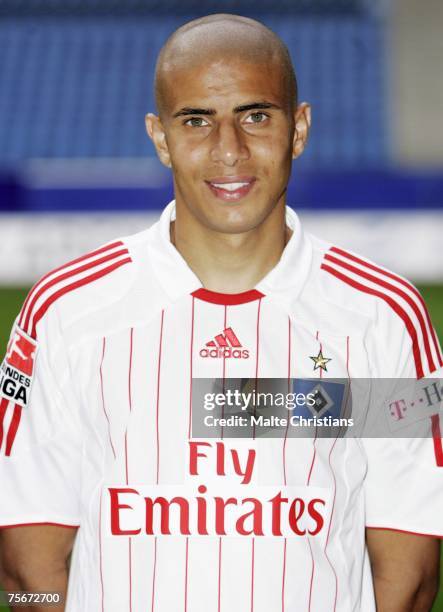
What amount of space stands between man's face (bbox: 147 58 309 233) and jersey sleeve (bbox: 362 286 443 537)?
31 centimetres

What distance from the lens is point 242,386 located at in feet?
5.88

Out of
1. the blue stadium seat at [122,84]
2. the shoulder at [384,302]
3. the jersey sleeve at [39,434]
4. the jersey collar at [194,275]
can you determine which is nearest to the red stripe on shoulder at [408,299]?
the shoulder at [384,302]

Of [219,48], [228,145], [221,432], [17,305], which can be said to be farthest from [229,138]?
[17,305]

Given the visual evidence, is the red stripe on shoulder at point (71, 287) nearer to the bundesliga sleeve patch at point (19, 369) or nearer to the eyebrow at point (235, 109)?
the bundesliga sleeve patch at point (19, 369)

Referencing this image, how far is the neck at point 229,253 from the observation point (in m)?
1.83

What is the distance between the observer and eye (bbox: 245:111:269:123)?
1719mm

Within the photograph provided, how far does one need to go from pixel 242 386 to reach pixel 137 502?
277 mm

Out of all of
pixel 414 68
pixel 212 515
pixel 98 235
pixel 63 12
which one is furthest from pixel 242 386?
pixel 63 12

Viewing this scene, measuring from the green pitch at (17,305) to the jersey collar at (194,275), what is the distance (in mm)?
5110

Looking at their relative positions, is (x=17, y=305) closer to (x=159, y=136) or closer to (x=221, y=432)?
(x=159, y=136)

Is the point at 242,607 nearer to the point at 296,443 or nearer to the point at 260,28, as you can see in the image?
the point at 296,443

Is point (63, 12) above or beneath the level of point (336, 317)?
above

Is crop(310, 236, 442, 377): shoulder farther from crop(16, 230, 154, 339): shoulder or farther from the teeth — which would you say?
crop(16, 230, 154, 339): shoulder

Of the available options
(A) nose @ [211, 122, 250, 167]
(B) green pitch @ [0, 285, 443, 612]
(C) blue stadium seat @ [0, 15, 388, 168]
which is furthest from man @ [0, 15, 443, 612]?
(C) blue stadium seat @ [0, 15, 388, 168]
